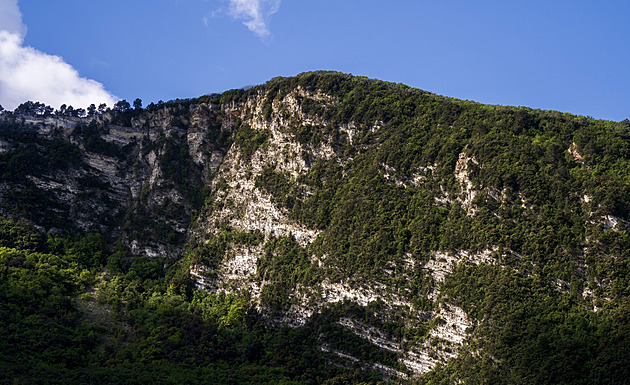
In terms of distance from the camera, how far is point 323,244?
281 feet

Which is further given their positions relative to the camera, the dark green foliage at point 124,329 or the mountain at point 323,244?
the mountain at point 323,244

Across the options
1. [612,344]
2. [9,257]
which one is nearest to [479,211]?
[612,344]

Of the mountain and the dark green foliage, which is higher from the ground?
the mountain

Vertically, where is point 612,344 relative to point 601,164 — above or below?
below

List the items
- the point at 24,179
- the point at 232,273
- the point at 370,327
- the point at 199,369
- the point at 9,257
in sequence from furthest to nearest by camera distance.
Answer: the point at 24,179
the point at 232,273
the point at 9,257
the point at 370,327
the point at 199,369

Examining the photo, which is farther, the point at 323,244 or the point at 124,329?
the point at 323,244

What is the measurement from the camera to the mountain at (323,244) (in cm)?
6581

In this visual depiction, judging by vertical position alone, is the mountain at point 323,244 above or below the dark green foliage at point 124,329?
above

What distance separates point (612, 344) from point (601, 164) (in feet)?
81.1

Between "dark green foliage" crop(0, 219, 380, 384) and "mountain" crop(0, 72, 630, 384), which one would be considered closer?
"dark green foliage" crop(0, 219, 380, 384)

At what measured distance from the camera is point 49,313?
7562cm

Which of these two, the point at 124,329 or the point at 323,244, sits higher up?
the point at 323,244

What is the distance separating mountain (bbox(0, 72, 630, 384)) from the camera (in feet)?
216

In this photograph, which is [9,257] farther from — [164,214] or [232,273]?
[232,273]
